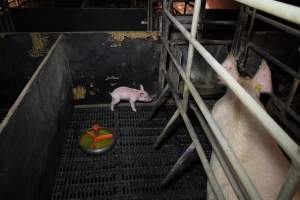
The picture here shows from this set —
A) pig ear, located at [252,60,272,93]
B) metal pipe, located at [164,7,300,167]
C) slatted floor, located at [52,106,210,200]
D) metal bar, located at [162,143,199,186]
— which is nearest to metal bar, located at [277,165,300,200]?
metal pipe, located at [164,7,300,167]

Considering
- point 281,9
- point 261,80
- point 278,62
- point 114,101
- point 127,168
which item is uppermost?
point 281,9

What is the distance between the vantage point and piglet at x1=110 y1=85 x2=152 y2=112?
312cm

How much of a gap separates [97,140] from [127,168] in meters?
0.52

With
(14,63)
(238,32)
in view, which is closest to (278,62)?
(238,32)

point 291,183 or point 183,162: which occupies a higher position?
point 291,183

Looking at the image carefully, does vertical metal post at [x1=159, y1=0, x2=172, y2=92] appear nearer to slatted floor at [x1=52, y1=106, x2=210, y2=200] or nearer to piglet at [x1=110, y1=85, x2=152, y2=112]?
piglet at [x1=110, y1=85, x2=152, y2=112]

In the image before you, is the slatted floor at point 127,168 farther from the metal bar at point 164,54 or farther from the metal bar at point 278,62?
the metal bar at point 278,62

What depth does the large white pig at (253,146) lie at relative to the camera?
1249 millimetres

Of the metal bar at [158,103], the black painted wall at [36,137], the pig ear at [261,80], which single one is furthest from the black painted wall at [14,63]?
the pig ear at [261,80]

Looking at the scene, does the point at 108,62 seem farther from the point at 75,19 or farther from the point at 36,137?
the point at 75,19

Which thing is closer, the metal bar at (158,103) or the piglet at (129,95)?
the metal bar at (158,103)

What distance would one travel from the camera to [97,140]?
272 cm

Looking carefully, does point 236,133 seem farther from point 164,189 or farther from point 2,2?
point 2,2

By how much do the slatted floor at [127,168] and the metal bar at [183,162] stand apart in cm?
15
